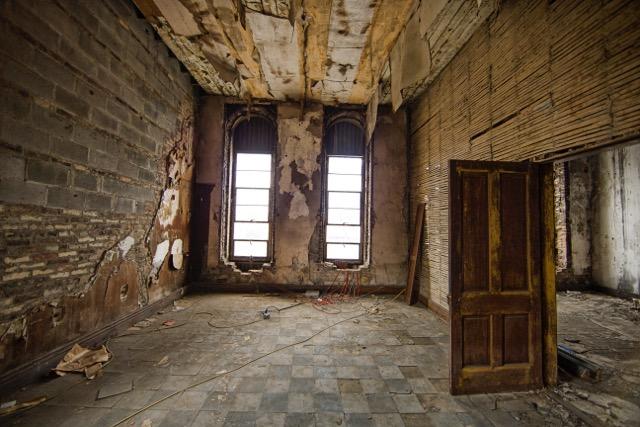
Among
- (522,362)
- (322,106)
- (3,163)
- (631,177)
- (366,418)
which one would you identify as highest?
(322,106)

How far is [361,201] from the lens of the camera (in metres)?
6.07

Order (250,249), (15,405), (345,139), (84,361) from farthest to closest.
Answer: (345,139)
(250,249)
(84,361)
(15,405)

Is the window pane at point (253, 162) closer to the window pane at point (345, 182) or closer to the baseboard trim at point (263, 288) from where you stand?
the window pane at point (345, 182)

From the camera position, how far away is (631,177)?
229 inches

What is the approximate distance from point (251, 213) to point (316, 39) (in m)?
3.51

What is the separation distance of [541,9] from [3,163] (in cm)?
479

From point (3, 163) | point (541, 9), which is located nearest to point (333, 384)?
point (3, 163)

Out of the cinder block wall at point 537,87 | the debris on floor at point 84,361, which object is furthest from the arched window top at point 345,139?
the debris on floor at point 84,361

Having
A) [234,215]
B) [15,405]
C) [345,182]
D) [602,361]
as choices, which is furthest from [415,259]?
[15,405]

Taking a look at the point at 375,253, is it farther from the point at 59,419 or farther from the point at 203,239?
the point at 59,419

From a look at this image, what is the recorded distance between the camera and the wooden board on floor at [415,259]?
205 inches

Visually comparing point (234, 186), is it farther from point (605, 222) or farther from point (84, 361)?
point (605, 222)

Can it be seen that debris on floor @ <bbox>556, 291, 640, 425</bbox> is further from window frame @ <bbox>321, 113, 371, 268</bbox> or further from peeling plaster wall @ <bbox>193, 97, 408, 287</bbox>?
window frame @ <bbox>321, 113, 371, 268</bbox>

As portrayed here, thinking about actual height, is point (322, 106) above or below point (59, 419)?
above
